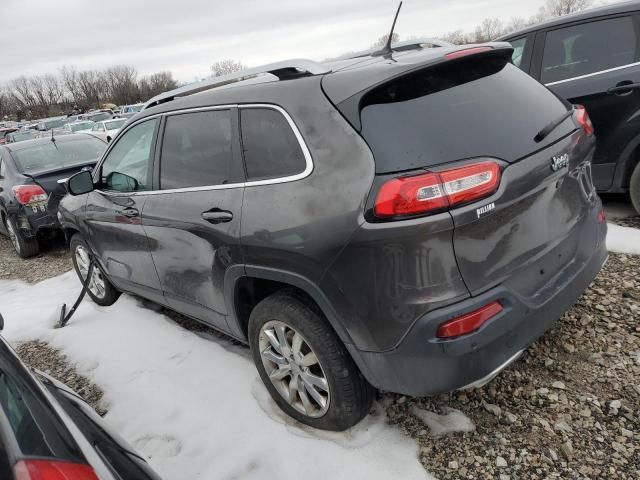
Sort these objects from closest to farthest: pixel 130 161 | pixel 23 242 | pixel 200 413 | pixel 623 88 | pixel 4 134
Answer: pixel 200 413
pixel 130 161
pixel 623 88
pixel 23 242
pixel 4 134

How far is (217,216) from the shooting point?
2.51 meters

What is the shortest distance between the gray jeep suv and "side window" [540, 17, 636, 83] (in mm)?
2189

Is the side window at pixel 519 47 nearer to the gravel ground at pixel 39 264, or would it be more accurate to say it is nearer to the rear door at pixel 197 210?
the rear door at pixel 197 210

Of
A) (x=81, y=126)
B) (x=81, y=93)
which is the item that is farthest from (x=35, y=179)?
(x=81, y=93)

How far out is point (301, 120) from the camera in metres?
2.15

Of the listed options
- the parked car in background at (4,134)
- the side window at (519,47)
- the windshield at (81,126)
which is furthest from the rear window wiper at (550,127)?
the parked car in background at (4,134)

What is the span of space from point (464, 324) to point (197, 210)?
1.56 metres

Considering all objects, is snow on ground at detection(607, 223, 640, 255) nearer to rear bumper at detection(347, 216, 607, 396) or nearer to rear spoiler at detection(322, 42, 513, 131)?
rear bumper at detection(347, 216, 607, 396)

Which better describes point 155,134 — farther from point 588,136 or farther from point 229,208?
point 588,136

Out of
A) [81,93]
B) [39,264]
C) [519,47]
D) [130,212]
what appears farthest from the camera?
[81,93]

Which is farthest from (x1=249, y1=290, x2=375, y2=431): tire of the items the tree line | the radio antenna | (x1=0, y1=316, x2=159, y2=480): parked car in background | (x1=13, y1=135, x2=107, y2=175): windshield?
the tree line

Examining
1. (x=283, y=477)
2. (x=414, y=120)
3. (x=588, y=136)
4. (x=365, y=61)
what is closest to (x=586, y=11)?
(x=588, y=136)

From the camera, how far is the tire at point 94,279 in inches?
177

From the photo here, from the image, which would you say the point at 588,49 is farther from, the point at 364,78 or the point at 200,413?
the point at 200,413
